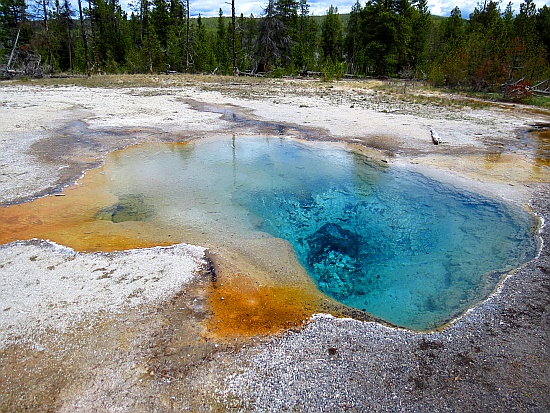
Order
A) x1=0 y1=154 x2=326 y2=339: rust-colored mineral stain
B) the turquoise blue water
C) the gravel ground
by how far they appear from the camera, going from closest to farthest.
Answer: the gravel ground → x1=0 y1=154 x2=326 y2=339: rust-colored mineral stain → the turquoise blue water

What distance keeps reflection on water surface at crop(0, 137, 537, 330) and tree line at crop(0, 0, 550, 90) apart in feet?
69.5

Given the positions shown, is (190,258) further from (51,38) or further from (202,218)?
(51,38)

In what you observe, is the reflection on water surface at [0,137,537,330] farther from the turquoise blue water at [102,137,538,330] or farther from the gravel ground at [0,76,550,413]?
the gravel ground at [0,76,550,413]

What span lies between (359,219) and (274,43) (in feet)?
112

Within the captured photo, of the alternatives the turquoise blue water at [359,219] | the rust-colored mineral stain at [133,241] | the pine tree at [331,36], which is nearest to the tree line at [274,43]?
the pine tree at [331,36]

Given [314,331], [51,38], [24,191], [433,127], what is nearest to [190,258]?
[314,331]

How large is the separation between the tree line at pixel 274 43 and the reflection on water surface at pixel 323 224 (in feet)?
69.5

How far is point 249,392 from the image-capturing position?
10.6 ft

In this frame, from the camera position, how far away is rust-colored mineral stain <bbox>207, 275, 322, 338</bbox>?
13.2 ft

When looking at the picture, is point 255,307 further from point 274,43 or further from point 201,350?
point 274,43

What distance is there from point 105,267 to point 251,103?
51.4 ft

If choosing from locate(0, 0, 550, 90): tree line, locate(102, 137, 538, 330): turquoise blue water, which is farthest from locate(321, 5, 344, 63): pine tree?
locate(102, 137, 538, 330): turquoise blue water

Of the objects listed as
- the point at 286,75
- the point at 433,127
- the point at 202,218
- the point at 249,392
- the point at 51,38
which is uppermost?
the point at 51,38

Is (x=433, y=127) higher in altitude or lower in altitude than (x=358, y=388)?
higher
